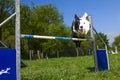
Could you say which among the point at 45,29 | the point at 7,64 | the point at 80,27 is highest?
the point at 45,29

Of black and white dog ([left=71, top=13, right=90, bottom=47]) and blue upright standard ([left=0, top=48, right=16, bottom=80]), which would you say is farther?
black and white dog ([left=71, top=13, right=90, bottom=47])

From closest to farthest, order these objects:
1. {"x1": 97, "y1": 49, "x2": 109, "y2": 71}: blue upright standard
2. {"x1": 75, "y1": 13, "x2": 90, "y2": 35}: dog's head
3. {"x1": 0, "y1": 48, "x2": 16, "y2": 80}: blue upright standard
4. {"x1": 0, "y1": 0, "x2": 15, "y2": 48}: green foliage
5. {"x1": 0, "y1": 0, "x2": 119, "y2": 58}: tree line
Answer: {"x1": 0, "y1": 48, "x2": 16, "y2": 80}: blue upright standard → {"x1": 75, "y1": 13, "x2": 90, "y2": 35}: dog's head → {"x1": 97, "y1": 49, "x2": 109, "y2": 71}: blue upright standard → {"x1": 0, "y1": 0, "x2": 15, "y2": 48}: green foliage → {"x1": 0, "y1": 0, "x2": 119, "y2": 58}: tree line

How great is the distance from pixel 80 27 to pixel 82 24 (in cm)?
14

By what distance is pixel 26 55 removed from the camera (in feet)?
163

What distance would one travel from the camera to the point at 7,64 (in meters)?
5.09

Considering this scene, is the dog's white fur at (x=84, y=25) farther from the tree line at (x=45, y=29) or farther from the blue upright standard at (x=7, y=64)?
the tree line at (x=45, y=29)

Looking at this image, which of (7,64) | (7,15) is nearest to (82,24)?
(7,64)

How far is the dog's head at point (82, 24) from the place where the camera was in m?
8.13

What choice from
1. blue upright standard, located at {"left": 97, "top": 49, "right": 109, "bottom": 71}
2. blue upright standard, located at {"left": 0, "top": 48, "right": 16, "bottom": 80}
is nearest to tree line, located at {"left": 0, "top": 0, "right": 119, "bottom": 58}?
blue upright standard, located at {"left": 97, "top": 49, "right": 109, "bottom": 71}

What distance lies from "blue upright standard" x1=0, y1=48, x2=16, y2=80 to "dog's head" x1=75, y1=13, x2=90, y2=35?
322 centimetres

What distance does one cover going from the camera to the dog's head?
8.13 meters

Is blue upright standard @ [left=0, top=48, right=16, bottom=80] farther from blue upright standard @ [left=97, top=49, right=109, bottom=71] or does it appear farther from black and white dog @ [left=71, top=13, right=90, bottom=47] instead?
blue upright standard @ [left=97, top=49, right=109, bottom=71]

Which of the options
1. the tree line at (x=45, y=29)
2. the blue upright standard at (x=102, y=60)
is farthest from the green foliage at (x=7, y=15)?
the blue upright standard at (x=102, y=60)

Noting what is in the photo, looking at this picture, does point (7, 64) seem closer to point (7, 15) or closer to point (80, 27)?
point (80, 27)
